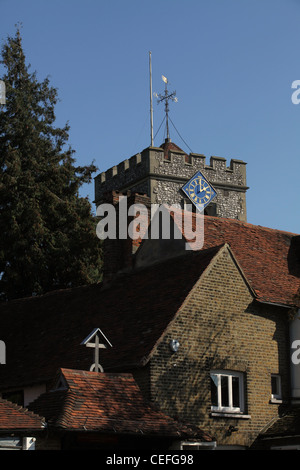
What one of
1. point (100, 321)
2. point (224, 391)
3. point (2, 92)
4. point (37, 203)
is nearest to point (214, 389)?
point (224, 391)

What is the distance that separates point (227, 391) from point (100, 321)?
193 inches

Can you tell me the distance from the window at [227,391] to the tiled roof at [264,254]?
2.56 m

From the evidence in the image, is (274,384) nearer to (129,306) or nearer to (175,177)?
(129,306)

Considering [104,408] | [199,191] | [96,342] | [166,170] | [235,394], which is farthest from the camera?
[199,191]

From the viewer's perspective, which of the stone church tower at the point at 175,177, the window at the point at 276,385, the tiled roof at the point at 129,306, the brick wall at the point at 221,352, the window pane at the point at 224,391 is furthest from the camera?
the stone church tower at the point at 175,177

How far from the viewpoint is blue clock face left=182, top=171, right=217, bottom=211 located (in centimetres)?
6519

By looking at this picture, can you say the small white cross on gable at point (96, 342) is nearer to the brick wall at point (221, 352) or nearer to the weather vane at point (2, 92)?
the brick wall at point (221, 352)

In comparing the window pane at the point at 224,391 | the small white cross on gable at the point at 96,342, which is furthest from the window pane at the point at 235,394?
the small white cross on gable at the point at 96,342

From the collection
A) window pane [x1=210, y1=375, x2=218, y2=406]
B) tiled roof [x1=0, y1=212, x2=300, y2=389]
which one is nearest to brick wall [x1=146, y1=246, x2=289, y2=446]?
window pane [x1=210, y1=375, x2=218, y2=406]

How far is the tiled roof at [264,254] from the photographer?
1046 inches

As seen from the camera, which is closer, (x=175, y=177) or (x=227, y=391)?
(x=227, y=391)

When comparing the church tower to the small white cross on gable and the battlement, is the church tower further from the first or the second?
the small white cross on gable

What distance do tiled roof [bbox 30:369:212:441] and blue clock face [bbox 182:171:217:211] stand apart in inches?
1702

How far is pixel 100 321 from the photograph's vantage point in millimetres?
26953
